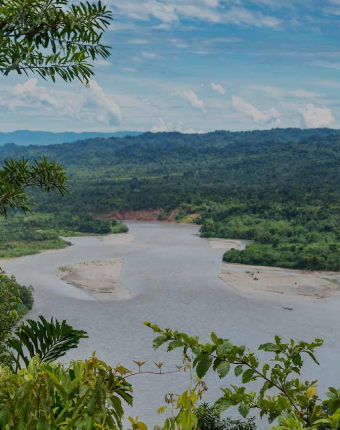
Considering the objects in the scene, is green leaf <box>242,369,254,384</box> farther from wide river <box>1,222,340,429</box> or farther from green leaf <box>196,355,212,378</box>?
wide river <box>1,222,340,429</box>

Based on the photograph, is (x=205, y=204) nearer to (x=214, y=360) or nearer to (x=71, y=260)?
→ (x=71, y=260)

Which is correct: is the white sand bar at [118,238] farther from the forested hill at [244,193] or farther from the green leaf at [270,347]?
the green leaf at [270,347]

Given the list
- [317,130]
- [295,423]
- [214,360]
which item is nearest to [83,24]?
[214,360]

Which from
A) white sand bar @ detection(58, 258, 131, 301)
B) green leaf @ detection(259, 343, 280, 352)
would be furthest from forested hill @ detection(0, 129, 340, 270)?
green leaf @ detection(259, 343, 280, 352)

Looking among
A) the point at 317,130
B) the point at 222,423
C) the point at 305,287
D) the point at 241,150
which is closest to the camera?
the point at 222,423

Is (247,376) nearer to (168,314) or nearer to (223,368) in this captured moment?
(223,368)
